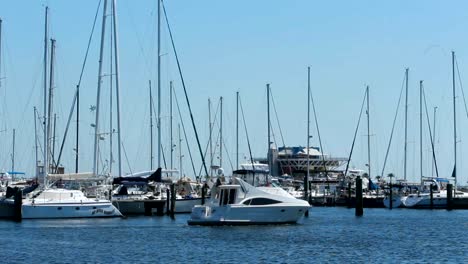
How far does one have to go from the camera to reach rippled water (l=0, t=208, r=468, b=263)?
46.1 meters

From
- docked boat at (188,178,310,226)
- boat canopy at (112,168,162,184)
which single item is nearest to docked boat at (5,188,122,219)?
boat canopy at (112,168,162,184)

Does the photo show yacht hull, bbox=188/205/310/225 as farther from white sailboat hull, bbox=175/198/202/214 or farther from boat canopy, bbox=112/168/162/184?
white sailboat hull, bbox=175/198/202/214

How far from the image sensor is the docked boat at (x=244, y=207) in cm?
6284

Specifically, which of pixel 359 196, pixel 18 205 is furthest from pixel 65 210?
pixel 359 196

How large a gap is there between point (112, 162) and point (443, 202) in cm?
3813

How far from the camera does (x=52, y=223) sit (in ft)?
227

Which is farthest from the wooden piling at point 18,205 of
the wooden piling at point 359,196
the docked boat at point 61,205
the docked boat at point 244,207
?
the wooden piling at point 359,196

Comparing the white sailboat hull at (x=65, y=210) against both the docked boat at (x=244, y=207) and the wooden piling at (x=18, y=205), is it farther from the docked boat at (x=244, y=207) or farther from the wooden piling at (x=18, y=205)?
the docked boat at (x=244, y=207)

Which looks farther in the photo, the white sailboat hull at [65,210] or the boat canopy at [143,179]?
the boat canopy at [143,179]

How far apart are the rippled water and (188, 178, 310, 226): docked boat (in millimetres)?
1078

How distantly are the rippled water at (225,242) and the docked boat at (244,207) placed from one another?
1078mm

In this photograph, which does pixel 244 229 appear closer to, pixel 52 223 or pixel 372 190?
pixel 52 223

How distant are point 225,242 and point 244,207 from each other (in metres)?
9.30

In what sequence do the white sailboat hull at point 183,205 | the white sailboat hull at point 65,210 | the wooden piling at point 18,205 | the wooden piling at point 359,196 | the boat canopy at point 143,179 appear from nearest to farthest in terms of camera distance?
the wooden piling at point 18,205, the white sailboat hull at point 65,210, the boat canopy at point 143,179, the wooden piling at point 359,196, the white sailboat hull at point 183,205
